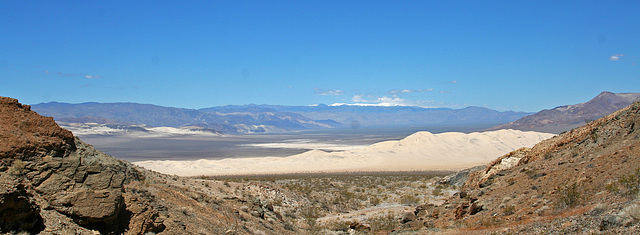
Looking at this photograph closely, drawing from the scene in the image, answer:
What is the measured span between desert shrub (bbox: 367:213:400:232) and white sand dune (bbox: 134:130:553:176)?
25.7m

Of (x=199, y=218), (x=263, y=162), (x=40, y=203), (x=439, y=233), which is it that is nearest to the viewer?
(x=40, y=203)

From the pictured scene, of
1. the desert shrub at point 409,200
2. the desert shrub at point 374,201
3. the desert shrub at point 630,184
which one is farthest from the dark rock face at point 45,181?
the desert shrub at point 409,200

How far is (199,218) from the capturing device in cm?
908

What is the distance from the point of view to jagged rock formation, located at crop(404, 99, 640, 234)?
6355mm

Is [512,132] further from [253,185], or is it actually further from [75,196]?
[75,196]

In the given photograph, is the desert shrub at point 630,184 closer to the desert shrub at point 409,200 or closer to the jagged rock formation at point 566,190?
the jagged rock formation at point 566,190

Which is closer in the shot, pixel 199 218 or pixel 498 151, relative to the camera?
pixel 199 218

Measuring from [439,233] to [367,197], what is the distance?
1156 centimetres

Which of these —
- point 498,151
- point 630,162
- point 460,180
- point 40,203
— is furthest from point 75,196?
point 498,151

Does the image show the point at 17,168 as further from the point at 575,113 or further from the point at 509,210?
the point at 575,113

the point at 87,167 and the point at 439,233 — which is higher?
the point at 87,167

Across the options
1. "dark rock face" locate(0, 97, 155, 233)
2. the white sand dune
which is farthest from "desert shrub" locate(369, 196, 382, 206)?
the white sand dune

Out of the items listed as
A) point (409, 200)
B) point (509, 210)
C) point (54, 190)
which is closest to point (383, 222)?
point (509, 210)

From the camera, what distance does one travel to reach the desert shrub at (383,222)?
11617 millimetres
